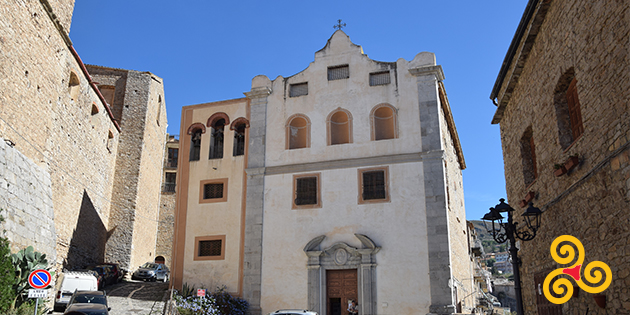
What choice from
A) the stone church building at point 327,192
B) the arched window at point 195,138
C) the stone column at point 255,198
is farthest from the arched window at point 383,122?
the arched window at point 195,138

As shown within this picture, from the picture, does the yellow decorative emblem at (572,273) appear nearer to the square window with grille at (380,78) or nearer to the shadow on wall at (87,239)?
the square window with grille at (380,78)

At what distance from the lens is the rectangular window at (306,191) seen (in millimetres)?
21469

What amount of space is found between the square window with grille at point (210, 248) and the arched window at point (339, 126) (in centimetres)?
679

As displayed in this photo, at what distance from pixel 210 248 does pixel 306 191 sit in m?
5.14

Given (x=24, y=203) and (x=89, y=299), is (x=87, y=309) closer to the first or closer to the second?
(x=89, y=299)

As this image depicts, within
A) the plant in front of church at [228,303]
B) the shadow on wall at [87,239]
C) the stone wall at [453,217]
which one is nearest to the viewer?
the plant in front of church at [228,303]

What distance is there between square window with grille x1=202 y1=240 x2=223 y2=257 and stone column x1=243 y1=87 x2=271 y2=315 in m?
1.53

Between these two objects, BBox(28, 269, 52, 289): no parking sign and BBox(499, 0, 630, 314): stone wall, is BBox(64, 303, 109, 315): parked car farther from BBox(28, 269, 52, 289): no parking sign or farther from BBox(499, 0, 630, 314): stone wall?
BBox(499, 0, 630, 314): stone wall

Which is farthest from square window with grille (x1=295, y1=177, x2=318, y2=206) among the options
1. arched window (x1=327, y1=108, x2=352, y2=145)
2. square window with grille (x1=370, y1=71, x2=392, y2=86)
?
square window with grille (x1=370, y1=71, x2=392, y2=86)

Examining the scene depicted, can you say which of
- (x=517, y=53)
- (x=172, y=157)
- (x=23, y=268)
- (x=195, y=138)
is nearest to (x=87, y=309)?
(x=23, y=268)

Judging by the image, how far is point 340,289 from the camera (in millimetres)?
20156

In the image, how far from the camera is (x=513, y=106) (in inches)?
632

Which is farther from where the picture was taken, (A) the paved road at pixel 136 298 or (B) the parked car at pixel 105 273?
(B) the parked car at pixel 105 273

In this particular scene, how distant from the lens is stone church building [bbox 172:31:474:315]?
19672mm
